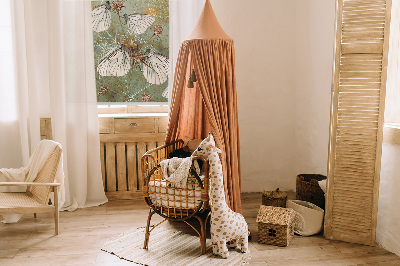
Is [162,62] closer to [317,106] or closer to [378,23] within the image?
[317,106]

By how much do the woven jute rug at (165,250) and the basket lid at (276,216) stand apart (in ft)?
1.13

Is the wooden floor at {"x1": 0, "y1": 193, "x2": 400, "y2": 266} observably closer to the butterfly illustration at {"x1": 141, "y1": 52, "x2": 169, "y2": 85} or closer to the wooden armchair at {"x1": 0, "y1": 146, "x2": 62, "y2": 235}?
the wooden armchair at {"x1": 0, "y1": 146, "x2": 62, "y2": 235}

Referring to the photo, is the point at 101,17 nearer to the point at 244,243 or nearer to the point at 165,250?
the point at 165,250

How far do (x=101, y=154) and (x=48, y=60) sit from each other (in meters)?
1.07

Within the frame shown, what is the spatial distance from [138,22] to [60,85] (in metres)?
1.10

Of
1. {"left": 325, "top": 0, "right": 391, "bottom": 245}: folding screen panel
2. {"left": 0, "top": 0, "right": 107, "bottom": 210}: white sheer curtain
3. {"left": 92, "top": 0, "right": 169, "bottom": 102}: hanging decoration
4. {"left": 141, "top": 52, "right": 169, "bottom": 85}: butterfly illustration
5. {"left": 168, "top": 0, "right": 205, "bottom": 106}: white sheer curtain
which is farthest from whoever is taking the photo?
{"left": 141, "top": 52, "right": 169, "bottom": 85}: butterfly illustration

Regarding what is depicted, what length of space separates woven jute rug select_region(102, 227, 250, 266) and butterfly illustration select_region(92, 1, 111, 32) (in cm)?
217

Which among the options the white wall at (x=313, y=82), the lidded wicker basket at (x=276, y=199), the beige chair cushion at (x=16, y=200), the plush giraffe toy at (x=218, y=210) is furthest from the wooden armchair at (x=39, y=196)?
the white wall at (x=313, y=82)

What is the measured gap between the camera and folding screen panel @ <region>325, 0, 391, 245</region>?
262 cm

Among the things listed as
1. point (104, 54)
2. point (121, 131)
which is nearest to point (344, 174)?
point (121, 131)

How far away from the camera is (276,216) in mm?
2865

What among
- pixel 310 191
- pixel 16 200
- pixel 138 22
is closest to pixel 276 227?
pixel 310 191

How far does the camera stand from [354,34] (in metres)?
2.67

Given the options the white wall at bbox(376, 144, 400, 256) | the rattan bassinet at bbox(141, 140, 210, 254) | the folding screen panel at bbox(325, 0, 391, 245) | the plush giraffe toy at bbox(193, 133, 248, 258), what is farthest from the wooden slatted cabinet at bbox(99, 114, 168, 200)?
the white wall at bbox(376, 144, 400, 256)
